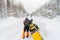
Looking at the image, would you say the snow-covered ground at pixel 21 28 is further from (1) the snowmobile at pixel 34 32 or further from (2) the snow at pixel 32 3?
(1) the snowmobile at pixel 34 32

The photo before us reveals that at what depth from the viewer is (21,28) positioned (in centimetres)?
180

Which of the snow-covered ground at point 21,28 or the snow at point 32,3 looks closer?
the snow-covered ground at point 21,28

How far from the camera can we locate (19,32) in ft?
5.71

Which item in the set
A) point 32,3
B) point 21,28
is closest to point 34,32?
point 21,28

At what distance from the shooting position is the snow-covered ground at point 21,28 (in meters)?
1.67

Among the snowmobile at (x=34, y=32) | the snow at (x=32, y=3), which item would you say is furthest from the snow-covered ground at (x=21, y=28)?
the snowmobile at (x=34, y=32)

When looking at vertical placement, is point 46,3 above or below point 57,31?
above

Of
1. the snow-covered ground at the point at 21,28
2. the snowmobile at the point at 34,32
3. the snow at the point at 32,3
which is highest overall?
the snow at the point at 32,3

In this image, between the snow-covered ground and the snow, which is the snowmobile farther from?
the snow

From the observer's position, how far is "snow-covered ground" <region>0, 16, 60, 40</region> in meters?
1.67

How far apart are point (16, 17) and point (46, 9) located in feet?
0.99

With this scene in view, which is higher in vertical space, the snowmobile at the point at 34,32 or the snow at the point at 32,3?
the snow at the point at 32,3

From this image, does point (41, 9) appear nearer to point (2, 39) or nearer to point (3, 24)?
point (3, 24)

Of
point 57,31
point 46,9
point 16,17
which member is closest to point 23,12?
point 16,17
